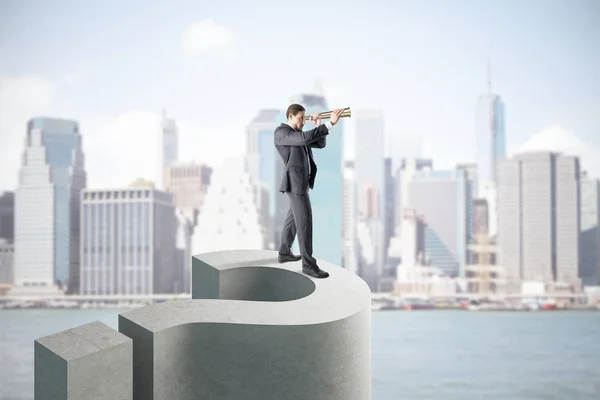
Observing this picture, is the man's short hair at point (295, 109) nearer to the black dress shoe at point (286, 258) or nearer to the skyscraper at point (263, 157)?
the black dress shoe at point (286, 258)

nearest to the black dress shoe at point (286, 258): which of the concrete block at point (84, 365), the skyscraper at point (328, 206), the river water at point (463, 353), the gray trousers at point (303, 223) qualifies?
the gray trousers at point (303, 223)

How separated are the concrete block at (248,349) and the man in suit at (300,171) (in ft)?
2.16

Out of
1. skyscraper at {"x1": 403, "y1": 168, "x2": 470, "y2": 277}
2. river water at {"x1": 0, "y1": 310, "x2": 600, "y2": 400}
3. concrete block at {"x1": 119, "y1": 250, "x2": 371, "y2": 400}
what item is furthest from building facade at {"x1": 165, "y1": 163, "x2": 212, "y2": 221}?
concrete block at {"x1": 119, "y1": 250, "x2": 371, "y2": 400}

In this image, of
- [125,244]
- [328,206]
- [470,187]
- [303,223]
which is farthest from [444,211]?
[303,223]

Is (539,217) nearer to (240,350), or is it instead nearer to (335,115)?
(335,115)

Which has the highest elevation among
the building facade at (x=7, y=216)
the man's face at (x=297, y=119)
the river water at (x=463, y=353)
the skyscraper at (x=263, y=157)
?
the skyscraper at (x=263, y=157)

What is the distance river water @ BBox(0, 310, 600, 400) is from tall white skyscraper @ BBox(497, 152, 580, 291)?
17.4ft

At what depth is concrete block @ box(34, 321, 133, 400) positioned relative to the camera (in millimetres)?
1970

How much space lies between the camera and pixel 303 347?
246 cm

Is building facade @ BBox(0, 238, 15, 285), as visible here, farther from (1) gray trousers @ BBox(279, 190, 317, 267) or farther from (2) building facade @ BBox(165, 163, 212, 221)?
(1) gray trousers @ BBox(279, 190, 317, 267)

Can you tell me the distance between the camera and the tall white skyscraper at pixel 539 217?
169 ft

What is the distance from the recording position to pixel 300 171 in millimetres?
3506

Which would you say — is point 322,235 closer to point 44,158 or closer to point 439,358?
point 439,358

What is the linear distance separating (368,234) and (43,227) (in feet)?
105
